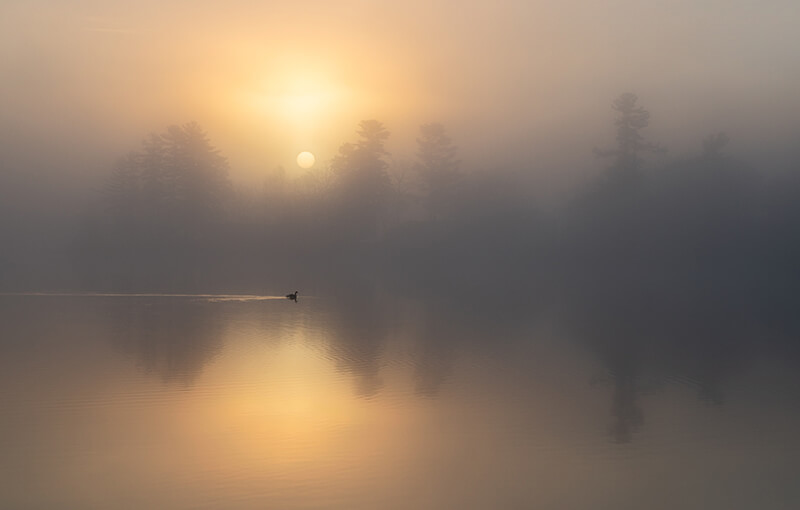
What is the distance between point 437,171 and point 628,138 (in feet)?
82.8

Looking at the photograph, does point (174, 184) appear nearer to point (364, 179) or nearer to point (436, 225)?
point (364, 179)

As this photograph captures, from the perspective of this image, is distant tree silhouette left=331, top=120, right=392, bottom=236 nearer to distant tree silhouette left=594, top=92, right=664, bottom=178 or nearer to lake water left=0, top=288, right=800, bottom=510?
distant tree silhouette left=594, top=92, right=664, bottom=178

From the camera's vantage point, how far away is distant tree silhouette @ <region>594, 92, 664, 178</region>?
93625 mm

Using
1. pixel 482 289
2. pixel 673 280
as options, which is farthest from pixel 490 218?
pixel 482 289

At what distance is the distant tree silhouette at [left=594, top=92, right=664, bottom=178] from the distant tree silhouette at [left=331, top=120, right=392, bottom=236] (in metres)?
29.4

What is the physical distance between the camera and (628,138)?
94.9m

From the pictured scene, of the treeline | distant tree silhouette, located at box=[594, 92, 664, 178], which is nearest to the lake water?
the treeline

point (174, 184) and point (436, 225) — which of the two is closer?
point (436, 225)

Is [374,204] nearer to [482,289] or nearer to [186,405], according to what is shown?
[482,289]

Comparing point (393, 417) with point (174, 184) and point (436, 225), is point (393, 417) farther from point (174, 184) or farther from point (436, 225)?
point (174, 184)

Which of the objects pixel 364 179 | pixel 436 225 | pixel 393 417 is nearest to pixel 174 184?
pixel 364 179

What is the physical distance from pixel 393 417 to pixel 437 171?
88938 millimetres

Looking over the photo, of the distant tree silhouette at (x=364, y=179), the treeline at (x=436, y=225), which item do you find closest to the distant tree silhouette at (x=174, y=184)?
the treeline at (x=436, y=225)

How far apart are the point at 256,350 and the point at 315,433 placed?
1045 cm
